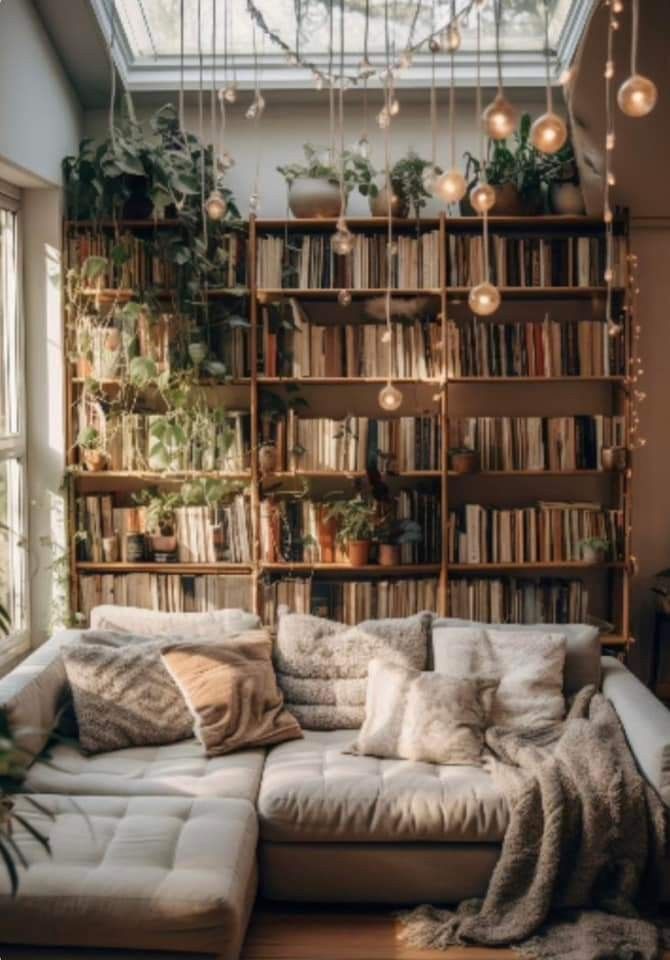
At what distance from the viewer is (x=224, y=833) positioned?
12.1 ft

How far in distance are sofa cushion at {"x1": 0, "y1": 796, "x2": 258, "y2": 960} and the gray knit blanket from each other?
706mm

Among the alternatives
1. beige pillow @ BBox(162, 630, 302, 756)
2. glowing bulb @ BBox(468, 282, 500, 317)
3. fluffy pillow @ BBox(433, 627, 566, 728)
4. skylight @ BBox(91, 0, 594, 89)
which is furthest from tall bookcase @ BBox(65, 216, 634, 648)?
glowing bulb @ BBox(468, 282, 500, 317)

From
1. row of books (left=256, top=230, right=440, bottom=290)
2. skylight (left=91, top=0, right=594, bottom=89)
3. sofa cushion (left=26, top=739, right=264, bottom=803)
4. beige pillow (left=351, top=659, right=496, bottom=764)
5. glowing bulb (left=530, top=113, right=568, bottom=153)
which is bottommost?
sofa cushion (left=26, top=739, right=264, bottom=803)

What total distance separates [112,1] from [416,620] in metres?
2.92

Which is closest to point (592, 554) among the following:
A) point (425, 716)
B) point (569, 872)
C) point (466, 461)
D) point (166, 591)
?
point (466, 461)

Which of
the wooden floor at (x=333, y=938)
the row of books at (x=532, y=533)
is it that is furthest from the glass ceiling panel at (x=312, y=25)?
the wooden floor at (x=333, y=938)

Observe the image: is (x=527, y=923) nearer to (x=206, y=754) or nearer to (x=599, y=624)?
(x=206, y=754)

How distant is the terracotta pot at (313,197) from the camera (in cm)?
566

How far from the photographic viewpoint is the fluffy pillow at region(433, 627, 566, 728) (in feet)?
15.0

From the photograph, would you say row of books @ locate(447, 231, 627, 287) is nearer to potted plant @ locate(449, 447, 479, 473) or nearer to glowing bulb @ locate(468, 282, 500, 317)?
potted plant @ locate(449, 447, 479, 473)

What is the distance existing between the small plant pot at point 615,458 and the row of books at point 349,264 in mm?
1115

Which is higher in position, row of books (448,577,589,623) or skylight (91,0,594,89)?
skylight (91,0,594,89)

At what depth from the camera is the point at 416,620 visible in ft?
16.1

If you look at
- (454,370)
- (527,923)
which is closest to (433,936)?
(527,923)
